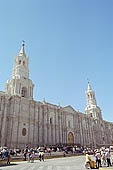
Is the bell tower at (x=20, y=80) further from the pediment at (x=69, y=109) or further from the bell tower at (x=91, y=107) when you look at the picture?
the bell tower at (x=91, y=107)

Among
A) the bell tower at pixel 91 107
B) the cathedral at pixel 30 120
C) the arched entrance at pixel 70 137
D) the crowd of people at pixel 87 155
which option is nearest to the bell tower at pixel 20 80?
the cathedral at pixel 30 120

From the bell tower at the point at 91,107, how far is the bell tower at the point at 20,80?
29388 mm

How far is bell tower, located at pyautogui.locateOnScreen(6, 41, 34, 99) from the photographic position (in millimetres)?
34000

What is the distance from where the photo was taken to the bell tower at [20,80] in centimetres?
3400

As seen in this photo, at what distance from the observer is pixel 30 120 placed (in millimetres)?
32906

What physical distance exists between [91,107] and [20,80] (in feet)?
109

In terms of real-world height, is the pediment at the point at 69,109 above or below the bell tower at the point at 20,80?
below

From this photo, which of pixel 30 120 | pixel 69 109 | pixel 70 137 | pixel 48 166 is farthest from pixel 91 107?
pixel 48 166

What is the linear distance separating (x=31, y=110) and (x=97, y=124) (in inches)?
1216

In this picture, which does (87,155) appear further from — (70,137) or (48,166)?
(70,137)

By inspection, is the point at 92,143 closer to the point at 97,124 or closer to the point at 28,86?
the point at 97,124

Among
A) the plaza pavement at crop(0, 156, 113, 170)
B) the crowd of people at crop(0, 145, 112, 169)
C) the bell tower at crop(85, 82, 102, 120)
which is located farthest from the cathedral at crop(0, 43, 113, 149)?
the plaza pavement at crop(0, 156, 113, 170)

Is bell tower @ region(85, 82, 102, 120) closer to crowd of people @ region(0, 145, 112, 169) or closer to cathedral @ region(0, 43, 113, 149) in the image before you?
cathedral @ region(0, 43, 113, 149)

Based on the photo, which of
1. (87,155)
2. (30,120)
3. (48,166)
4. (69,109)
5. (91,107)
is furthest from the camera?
(91,107)
